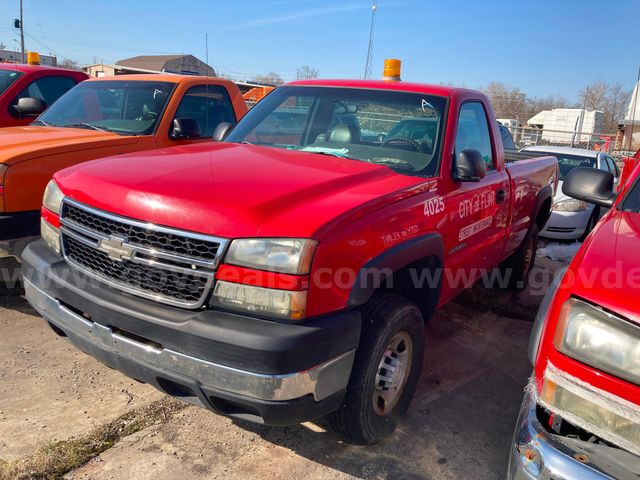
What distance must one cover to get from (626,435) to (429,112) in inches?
90.3

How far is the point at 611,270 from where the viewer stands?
190 cm

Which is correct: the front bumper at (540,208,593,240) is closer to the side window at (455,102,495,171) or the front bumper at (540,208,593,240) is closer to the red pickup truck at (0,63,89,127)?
the side window at (455,102,495,171)

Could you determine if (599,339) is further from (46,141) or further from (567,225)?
(567,225)

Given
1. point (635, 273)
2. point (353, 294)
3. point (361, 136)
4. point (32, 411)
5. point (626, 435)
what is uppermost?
point (361, 136)

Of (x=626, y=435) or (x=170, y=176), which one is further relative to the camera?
(x=170, y=176)

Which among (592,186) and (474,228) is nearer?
(592,186)

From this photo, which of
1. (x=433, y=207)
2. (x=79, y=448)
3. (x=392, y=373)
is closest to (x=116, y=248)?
(x=79, y=448)

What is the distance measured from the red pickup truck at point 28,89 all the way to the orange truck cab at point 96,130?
0.72 meters

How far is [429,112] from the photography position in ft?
11.3

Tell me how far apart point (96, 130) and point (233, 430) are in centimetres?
348

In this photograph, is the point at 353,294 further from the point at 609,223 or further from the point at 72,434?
the point at 72,434

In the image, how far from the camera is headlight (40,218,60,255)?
2.87 metres

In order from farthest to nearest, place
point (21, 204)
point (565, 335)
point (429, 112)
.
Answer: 1. point (21, 204)
2. point (429, 112)
3. point (565, 335)

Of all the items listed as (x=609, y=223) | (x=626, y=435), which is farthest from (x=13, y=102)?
(x=626, y=435)
